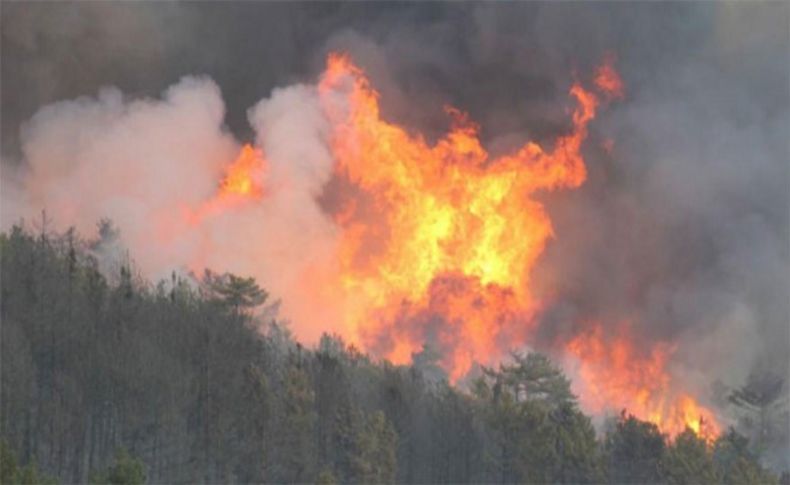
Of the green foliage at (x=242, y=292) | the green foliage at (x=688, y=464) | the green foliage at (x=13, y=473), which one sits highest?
the green foliage at (x=242, y=292)

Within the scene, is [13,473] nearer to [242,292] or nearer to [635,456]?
[635,456]

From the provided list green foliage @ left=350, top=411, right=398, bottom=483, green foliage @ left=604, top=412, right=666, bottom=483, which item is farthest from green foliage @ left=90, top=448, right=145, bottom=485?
green foliage @ left=604, top=412, right=666, bottom=483

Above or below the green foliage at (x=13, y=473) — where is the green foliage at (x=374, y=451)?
above

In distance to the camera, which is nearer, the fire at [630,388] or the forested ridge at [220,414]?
the forested ridge at [220,414]

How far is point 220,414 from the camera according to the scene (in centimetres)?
4462

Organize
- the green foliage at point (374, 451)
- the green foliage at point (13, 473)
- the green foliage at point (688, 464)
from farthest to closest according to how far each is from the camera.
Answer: the green foliage at point (688, 464) → the green foliage at point (374, 451) → the green foliage at point (13, 473)

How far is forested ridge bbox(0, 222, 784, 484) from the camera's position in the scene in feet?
131

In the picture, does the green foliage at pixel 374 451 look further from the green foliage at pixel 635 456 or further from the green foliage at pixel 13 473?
the green foliage at pixel 13 473

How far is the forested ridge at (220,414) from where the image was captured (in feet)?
131

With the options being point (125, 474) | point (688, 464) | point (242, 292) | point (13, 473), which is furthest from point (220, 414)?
point (688, 464)

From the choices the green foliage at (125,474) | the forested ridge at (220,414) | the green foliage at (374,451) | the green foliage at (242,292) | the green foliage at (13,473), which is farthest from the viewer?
the green foliage at (242,292)

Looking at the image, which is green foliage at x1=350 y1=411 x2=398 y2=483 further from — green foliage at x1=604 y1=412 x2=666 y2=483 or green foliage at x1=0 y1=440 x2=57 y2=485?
green foliage at x1=0 y1=440 x2=57 y2=485

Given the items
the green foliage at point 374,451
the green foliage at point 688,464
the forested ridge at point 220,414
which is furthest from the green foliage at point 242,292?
the green foliage at point 688,464

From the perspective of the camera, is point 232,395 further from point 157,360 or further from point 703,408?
point 703,408
